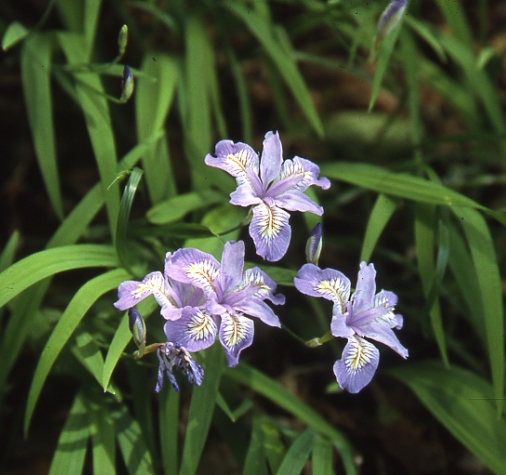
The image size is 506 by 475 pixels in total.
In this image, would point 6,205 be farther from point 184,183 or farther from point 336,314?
point 336,314

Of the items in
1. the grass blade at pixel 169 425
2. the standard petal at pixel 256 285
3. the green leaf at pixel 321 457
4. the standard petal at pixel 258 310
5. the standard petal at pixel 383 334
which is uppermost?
the standard petal at pixel 256 285

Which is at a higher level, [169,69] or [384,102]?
[169,69]

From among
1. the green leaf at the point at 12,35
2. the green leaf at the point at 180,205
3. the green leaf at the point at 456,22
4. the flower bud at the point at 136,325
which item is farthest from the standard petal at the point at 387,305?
the green leaf at the point at 456,22

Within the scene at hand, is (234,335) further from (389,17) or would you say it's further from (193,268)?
(389,17)

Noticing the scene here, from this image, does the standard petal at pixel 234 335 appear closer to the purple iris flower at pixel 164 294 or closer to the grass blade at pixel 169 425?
the purple iris flower at pixel 164 294

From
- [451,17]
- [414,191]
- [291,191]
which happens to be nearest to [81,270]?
[291,191]

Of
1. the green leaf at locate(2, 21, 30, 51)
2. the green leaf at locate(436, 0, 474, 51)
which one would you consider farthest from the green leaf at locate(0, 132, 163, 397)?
the green leaf at locate(436, 0, 474, 51)

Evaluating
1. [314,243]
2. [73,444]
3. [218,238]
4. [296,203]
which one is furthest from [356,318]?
[73,444]
